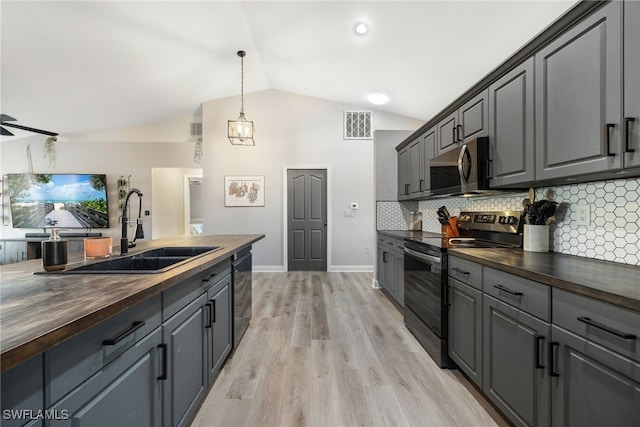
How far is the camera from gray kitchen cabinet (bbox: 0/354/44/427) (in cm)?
60

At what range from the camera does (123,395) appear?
977 mm

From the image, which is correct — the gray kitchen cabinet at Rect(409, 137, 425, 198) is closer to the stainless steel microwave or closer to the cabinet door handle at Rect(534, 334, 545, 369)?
the stainless steel microwave

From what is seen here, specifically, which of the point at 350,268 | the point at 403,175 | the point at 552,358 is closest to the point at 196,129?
the point at 350,268

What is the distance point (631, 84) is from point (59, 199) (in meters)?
8.46

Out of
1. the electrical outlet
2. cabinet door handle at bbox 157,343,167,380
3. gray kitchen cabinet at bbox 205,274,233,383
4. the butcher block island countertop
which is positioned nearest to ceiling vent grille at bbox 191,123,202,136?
gray kitchen cabinet at bbox 205,274,233,383

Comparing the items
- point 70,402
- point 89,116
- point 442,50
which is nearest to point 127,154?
point 89,116

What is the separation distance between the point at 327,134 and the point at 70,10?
3992 mm

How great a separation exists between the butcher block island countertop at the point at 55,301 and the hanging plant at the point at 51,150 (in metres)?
6.48

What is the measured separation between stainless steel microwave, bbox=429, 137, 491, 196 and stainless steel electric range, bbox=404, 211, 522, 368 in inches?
14.8

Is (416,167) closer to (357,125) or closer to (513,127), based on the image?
(513,127)

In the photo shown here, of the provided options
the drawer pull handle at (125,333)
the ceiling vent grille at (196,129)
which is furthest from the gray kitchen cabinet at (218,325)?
the ceiling vent grille at (196,129)

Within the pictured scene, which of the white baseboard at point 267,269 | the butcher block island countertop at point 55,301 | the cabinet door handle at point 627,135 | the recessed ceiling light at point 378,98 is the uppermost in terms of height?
the recessed ceiling light at point 378,98

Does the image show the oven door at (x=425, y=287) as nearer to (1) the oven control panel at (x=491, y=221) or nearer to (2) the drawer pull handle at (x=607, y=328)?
(1) the oven control panel at (x=491, y=221)

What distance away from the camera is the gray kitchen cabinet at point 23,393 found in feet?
1.97
